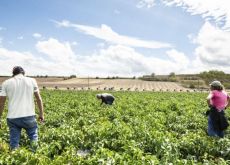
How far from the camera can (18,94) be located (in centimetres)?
810

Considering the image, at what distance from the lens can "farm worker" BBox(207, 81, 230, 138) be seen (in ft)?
34.9

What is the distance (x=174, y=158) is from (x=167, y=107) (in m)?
15.3

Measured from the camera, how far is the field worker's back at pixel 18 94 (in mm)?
8086

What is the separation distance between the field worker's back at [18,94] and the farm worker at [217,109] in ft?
16.6

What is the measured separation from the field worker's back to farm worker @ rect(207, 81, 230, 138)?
505 centimetres

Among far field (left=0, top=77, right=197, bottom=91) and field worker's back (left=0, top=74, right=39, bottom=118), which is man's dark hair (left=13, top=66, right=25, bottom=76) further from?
far field (left=0, top=77, right=197, bottom=91)

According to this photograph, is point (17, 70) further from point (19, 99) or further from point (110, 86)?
point (110, 86)

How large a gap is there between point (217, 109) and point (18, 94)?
543cm

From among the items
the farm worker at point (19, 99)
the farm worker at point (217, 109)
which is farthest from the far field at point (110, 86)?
the farm worker at point (19, 99)

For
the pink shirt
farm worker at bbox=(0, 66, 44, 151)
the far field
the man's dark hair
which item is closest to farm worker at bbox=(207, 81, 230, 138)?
the pink shirt

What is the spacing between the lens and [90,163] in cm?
679

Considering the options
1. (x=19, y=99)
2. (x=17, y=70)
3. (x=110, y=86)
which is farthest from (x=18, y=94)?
(x=110, y=86)

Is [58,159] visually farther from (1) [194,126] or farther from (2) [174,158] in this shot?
(1) [194,126]

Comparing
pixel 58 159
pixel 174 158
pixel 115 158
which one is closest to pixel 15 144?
pixel 58 159
